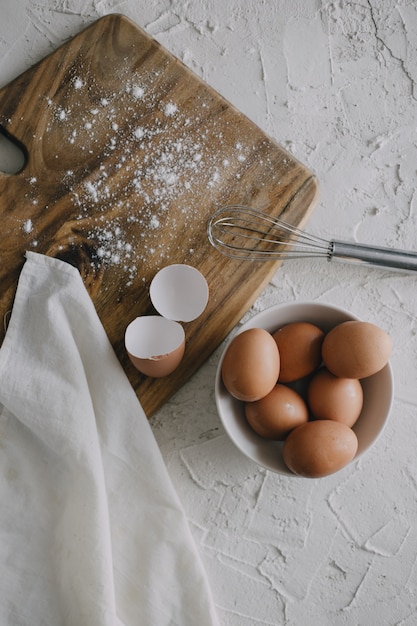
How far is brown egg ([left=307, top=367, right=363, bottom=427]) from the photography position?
2.57ft

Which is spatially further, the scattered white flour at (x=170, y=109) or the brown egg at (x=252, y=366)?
the scattered white flour at (x=170, y=109)

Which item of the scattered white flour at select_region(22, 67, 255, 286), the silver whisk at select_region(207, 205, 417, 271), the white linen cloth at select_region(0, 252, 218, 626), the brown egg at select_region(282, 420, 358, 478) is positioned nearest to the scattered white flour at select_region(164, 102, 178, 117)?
the scattered white flour at select_region(22, 67, 255, 286)

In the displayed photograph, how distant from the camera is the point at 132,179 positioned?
3.00 ft

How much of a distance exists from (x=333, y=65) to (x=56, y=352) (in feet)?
2.04

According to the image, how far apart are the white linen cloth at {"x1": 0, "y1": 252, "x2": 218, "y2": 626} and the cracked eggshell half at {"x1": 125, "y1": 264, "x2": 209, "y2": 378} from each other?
5 centimetres

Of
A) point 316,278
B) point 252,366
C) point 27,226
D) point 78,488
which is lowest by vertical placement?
point 78,488

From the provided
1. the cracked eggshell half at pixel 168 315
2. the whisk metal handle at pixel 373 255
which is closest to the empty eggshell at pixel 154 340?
the cracked eggshell half at pixel 168 315

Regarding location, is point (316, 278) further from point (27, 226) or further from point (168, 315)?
point (27, 226)

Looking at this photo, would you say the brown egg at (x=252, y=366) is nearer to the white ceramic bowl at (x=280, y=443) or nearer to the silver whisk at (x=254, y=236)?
the white ceramic bowl at (x=280, y=443)

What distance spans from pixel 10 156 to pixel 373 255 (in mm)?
570

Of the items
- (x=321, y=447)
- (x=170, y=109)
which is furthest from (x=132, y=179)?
(x=321, y=447)

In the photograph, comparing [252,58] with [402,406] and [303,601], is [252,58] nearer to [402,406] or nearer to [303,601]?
[402,406]

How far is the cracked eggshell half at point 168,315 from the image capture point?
86cm

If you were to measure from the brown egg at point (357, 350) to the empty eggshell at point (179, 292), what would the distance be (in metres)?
0.20
